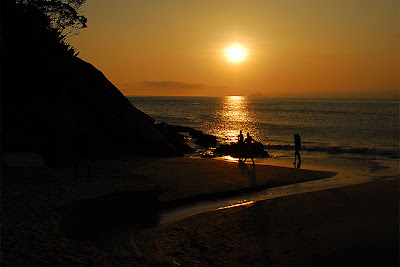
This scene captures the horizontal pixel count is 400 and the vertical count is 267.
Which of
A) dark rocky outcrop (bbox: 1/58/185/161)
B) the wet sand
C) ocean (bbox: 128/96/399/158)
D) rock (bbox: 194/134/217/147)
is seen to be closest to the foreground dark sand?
the wet sand

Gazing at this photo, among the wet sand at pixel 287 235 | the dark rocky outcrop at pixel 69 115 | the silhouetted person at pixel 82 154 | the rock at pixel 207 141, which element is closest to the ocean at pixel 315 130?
the rock at pixel 207 141

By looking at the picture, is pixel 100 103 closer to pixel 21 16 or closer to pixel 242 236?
pixel 21 16

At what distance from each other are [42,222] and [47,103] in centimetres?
1104

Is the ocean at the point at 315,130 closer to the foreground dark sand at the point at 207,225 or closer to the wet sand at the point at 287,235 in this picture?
the foreground dark sand at the point at 207,225

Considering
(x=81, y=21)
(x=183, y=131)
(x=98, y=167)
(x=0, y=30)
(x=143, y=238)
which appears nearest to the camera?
(x=143, y=238)

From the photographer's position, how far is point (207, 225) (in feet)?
28.4

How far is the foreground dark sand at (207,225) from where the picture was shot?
21.5ft

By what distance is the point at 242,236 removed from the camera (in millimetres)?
7910

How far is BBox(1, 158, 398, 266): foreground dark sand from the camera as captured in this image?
656 centimetres

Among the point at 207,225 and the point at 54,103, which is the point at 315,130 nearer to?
the point at 54,103

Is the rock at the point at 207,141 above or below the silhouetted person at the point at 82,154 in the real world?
below

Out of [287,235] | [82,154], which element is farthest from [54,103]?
[287,235]

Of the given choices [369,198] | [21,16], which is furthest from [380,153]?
[21,16]

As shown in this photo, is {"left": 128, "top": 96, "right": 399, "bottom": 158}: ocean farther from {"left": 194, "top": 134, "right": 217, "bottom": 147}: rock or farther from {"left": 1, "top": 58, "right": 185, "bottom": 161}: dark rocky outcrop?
{"left": 1, "top": 58, "right": 185, "bottom": 161}: dark rocky outcrop
